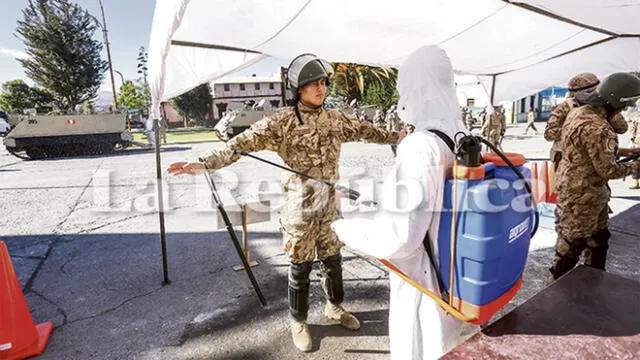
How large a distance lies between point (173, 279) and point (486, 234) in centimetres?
350

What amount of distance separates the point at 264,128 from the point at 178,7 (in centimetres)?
90

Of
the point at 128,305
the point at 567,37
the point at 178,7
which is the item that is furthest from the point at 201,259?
the point at 567,37

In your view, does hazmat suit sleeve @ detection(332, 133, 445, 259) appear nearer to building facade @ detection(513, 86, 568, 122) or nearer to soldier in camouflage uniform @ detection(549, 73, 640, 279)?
soldier in camouflage uniform @ detection(549, 73, 640, 279)

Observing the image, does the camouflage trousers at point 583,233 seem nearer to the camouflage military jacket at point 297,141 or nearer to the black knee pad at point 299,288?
the camouflage military jacket at point 297,141

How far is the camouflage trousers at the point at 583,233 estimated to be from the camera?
108 inches

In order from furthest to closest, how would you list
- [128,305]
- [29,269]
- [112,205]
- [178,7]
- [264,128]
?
1. [112,205]
2. [29,269]
3. [128,305]
4. [264,128]
5. [178,7]

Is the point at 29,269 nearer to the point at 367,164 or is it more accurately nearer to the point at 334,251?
the point at 334,251

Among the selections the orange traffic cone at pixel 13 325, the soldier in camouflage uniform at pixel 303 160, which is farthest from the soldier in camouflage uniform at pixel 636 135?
the orange traffic cone at pixel 13 325

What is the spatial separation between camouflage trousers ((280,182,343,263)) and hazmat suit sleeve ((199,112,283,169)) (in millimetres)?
391

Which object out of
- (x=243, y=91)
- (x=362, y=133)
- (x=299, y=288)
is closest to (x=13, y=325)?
(x=299, y=288)

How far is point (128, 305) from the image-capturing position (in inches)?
132

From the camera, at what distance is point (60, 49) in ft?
114

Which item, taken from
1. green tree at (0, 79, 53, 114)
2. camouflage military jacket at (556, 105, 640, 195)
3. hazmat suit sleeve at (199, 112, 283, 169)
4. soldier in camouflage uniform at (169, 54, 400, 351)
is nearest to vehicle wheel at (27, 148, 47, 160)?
soldier in camouflage uniform at (169, 54, 400, 351)

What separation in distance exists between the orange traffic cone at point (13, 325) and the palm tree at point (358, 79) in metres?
28.2
